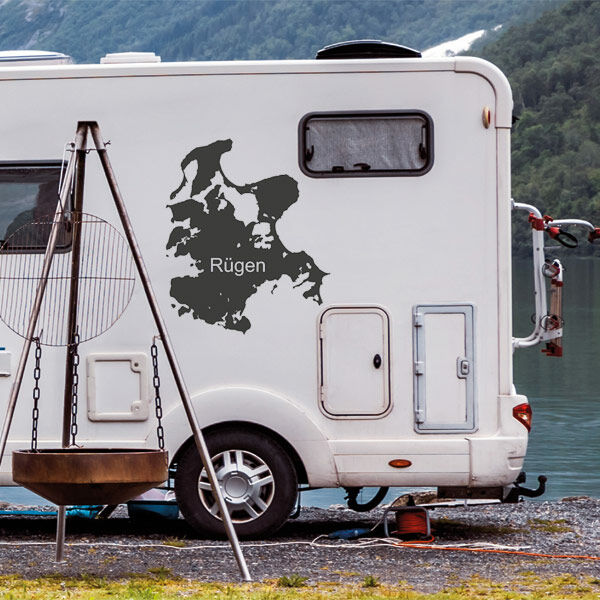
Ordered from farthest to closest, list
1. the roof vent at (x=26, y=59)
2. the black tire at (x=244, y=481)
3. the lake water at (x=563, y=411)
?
the lake water at (x=563, y=411) < the roof vent at (x=26, y=59) < the black tire at (x=244, y=481)

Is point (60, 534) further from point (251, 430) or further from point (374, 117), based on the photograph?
point (374, 117)

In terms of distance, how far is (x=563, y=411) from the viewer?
99.4 ft

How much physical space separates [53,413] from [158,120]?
1.92m

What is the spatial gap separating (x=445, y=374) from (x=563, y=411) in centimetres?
2217

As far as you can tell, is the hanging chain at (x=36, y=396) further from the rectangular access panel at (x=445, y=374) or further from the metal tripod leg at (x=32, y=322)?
the rectangular access panel at (x=445, y=374)

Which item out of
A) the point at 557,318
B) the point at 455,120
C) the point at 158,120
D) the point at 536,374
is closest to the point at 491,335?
the point at 557,318

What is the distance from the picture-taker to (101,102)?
8.88 meters

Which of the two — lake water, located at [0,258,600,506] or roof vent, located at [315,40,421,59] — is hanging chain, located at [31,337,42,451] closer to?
roof vent, located at [315,40,421,59]

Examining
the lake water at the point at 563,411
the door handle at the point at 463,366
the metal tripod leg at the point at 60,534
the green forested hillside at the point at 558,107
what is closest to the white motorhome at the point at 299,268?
the door handle at the point at 463,366

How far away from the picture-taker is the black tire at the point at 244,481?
8812 mm

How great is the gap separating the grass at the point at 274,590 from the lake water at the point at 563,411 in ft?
14.1

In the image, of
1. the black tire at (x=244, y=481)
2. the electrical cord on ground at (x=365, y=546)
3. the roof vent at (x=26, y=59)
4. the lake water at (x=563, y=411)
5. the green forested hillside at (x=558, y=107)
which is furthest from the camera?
the green forested hillside at (x=558, y=107)

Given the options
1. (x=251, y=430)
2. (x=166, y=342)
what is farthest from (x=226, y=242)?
(x=166, y=342)

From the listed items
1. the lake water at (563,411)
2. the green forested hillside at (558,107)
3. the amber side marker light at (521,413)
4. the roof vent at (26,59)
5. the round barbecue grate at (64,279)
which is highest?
the green forested hillside at (558,107)
